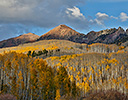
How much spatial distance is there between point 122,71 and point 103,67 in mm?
18919

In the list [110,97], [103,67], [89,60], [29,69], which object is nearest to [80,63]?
[89,60]

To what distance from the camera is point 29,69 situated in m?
95.8

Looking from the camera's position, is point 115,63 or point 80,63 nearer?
point 115,63

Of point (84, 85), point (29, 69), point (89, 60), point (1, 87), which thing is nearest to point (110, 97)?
point (1, 87)

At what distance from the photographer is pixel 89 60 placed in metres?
168

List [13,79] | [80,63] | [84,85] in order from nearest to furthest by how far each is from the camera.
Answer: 1. [13,79]
2. [84,85]
3. [80,63]

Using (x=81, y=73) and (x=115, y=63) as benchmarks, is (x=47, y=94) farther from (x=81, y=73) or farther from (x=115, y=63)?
(x=115, y=63)

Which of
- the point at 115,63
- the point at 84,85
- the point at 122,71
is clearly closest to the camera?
the point at 84,85

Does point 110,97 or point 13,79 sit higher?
point 110,97

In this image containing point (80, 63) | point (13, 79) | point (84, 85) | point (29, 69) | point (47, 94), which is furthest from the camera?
point (80, 63)

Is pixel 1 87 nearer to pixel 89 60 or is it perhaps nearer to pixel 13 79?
pixel 13 79

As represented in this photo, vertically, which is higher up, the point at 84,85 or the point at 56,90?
the point at 56,90

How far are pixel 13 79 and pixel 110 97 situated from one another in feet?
229

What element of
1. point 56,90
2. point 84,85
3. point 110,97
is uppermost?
point 110,97
